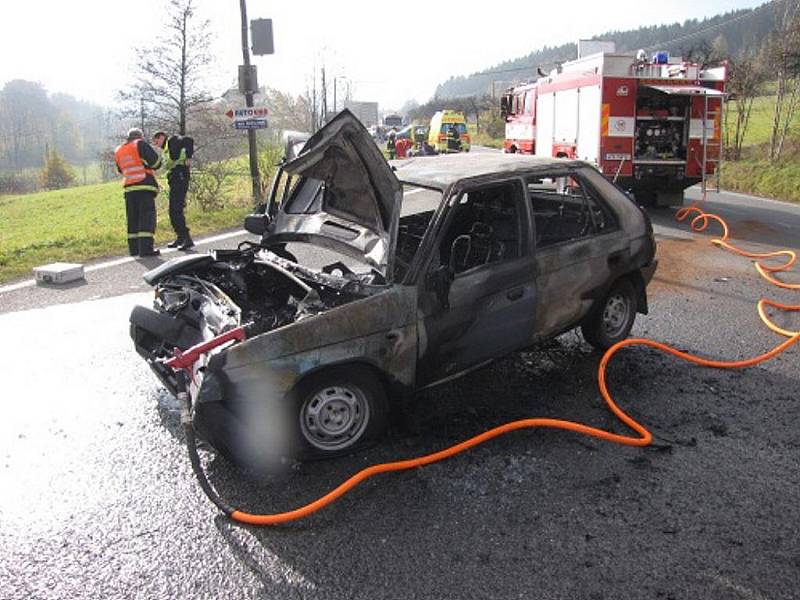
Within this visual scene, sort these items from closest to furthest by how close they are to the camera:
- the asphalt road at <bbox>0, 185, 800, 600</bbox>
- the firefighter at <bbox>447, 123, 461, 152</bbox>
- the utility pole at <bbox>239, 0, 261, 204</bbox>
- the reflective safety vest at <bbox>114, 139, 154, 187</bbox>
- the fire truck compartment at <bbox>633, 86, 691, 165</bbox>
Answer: the asphalt road at <bbox>0, 185, 800, 600</bbox> → the reflective safety vest at <bbox>114, 139, 154, 187</bbox> → the fire truck compartment at <bbox>633, 86, 691, 165</bbox> → the utility pole at <bbox>239, 0, 261, 204</bbox> → the firefighter at <bbox>447, 123, 461, 152</bbox>

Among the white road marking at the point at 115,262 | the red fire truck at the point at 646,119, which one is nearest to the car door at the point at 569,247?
the white road marking at the point at 115,262

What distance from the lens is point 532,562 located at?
9.30ft

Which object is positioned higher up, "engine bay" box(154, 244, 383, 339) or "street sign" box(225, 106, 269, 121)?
"street sign" box(225, 106, 269, 121)

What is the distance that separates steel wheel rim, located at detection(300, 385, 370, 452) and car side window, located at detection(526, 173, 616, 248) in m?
1.92

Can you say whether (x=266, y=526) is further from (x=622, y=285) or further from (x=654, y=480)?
(x=622, y=285)

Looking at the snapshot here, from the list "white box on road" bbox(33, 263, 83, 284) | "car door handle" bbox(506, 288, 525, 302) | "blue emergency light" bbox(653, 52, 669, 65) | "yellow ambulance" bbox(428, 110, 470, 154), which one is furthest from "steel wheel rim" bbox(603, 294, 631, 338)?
"yellow ambulance" bbox(428, 110, 470, 154)

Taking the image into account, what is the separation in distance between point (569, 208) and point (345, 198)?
5.67 feet

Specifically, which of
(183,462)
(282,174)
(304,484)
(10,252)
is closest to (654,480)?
(304,484)

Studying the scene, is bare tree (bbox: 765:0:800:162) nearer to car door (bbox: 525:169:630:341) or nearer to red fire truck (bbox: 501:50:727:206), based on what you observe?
red fire truck (bbox: 501:50:727:206)

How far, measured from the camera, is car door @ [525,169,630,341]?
447 cm

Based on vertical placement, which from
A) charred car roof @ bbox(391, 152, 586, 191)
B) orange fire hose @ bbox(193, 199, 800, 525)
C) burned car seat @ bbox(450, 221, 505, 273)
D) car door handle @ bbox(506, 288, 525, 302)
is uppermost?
charred car roof @ bbox(391, 152, 586, 191)

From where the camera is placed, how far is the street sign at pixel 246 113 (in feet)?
42.7

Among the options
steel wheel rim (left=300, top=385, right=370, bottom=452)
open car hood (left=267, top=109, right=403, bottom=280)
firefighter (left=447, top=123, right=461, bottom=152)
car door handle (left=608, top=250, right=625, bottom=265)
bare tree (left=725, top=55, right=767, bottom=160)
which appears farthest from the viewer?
firefighter (left=447, top=123, right=461, bottom=152)

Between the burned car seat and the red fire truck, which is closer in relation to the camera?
the burned car seat
